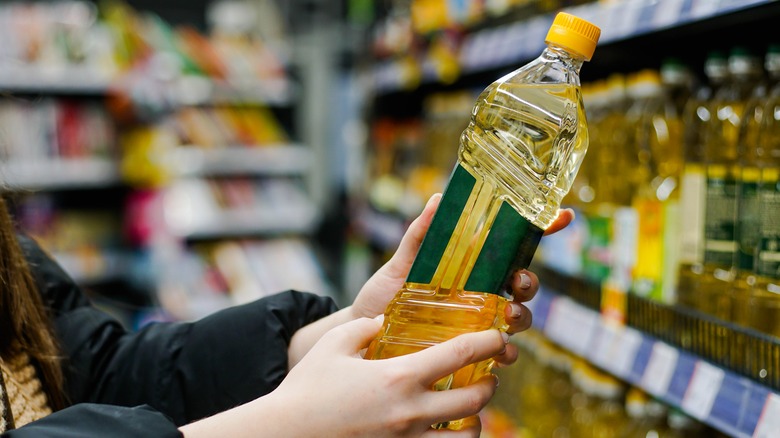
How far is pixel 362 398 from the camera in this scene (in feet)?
2.63

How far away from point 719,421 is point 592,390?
717mm

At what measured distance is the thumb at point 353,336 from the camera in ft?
2.78

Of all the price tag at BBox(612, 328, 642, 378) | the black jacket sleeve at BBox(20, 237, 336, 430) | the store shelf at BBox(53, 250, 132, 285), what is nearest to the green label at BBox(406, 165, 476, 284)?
the black jacket sleeve at BBox(20, 237, 336, 430)

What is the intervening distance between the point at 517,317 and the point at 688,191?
63cm

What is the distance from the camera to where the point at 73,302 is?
1387 mm

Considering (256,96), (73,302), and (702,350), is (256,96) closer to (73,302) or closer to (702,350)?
(73,302)

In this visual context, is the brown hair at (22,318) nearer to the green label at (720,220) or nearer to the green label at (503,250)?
the green label at (503,250)

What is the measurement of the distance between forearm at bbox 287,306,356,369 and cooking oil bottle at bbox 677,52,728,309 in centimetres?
67

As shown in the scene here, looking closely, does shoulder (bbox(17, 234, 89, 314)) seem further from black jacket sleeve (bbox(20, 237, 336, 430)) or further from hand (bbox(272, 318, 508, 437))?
hand (bbox(272, 318, 508, 437))

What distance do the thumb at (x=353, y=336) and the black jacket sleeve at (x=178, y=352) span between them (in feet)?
1.14

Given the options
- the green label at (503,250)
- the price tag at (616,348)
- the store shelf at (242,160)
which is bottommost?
the store shelf at (242,160)

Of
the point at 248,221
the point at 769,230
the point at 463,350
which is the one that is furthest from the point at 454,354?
the point at 248,221

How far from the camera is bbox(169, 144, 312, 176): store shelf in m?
4.26

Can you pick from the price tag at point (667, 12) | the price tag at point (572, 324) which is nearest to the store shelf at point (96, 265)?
the price tag at point (572, 324)
